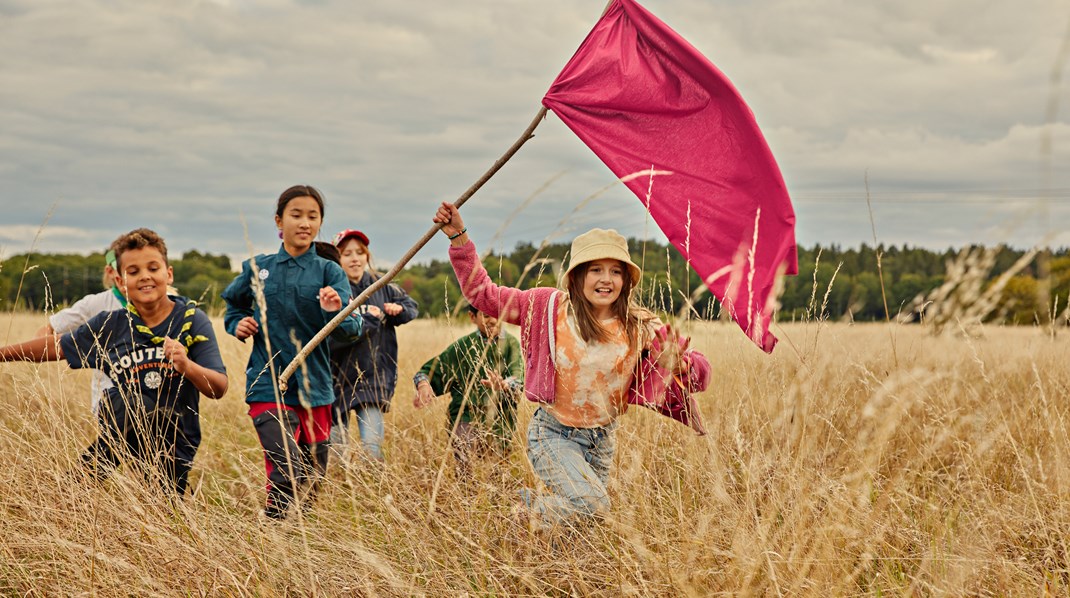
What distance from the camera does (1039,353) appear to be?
584cm

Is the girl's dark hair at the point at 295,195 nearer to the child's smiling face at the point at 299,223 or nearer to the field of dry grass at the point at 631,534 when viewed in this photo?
the child's smiling face at the point at 299,223

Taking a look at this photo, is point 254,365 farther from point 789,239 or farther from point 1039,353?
point 1039,353

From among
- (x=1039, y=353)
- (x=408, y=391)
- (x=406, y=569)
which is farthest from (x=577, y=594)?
(x=1039, y=353)

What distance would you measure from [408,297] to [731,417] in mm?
2597

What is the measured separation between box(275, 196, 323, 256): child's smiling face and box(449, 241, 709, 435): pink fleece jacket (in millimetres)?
1222

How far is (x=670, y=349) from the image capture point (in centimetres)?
316

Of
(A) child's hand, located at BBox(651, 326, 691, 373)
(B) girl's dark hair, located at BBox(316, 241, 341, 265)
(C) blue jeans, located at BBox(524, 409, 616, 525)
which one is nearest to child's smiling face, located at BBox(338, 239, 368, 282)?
(B) girl's dark hair, located at BBox(316, 241, 341, 265)

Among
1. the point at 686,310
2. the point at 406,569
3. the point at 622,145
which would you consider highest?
the point at 622,145

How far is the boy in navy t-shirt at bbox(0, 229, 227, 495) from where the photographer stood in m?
3.56

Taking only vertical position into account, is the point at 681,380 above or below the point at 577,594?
above

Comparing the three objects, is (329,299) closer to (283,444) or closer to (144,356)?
(283,444)

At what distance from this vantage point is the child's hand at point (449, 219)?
125 inches

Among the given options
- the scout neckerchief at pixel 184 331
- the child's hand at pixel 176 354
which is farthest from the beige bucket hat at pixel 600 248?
the scout neckerchief at pixel 184 331

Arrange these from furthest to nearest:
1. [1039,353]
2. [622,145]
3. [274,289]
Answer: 1. [1039,353]
2. [274,289]
3. [622,145]
